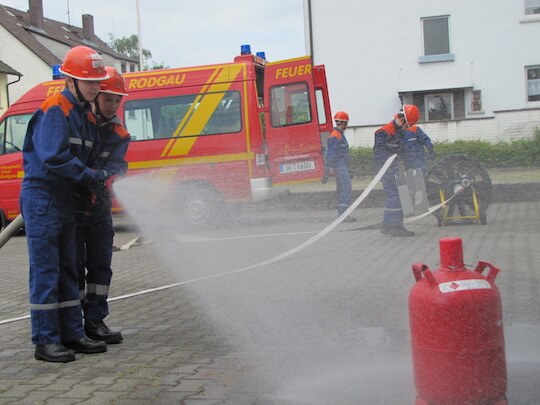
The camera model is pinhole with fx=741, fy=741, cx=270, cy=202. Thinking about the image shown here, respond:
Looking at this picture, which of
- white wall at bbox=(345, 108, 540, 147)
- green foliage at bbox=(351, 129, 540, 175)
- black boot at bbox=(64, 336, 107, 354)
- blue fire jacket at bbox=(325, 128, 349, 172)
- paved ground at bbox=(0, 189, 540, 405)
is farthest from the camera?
white wall at bbox=(345, 108, 540, 147)

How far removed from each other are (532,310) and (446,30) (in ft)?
78.0

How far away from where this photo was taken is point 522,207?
13.4 m

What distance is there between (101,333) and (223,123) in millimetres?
8751

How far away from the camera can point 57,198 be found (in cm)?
482

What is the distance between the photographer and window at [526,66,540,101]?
89.9 feet

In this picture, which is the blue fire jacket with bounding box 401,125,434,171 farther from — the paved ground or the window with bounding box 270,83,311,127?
the window with bounding box 270,83,311,127

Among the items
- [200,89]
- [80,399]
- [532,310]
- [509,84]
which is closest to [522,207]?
[200,89]

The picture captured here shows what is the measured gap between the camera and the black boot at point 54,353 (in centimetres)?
477

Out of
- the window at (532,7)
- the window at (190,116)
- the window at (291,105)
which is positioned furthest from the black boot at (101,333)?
the window at (532,7)

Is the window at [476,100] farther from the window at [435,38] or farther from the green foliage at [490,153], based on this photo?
the green foliage at [490,153]

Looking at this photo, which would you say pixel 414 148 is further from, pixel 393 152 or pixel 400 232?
pixel 400 232

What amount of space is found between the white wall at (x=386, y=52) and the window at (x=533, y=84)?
1.30 feet

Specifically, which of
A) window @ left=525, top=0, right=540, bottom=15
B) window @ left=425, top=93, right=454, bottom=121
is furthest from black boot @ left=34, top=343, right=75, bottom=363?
window @ left=525, top=0, right=540, bottom=15

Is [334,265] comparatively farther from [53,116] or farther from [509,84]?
[509,84]
